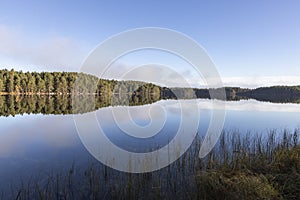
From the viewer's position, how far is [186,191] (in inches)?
276

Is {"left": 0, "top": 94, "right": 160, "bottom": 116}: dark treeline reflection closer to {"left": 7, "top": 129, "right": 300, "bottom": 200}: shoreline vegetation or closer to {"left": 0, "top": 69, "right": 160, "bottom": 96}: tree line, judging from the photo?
{"left": 0, "top": 69, "right": 160, "bottom": 96}: tree line

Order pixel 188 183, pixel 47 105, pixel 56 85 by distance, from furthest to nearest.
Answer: pixel 56 85, pixel 47 105, pixel 188 183

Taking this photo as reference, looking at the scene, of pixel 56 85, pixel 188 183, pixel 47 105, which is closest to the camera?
pixel 188 183

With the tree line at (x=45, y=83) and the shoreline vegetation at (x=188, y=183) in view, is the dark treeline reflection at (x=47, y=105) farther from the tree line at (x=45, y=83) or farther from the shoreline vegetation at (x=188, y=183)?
the shoreline vegetation at (x=188, y=183)

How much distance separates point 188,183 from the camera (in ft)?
25.0

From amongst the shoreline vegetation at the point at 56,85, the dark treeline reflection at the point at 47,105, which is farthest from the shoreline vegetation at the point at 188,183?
the shoreline vegetation at the point at 56,85

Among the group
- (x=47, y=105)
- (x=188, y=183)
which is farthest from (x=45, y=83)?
(x=188, y=183)

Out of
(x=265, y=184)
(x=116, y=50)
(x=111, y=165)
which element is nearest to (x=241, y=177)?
(x=265, y=184)

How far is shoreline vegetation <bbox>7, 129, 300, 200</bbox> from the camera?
231 inches

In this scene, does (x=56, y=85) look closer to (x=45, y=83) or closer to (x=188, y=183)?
(x=45, y=83)

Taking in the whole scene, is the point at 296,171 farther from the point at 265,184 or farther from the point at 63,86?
the point at 63,86

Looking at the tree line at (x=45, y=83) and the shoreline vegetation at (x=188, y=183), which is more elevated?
the tree line at (x=45, y=83)

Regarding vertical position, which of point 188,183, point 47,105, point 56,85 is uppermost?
point 56,85

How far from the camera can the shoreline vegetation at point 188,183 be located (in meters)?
5.88
